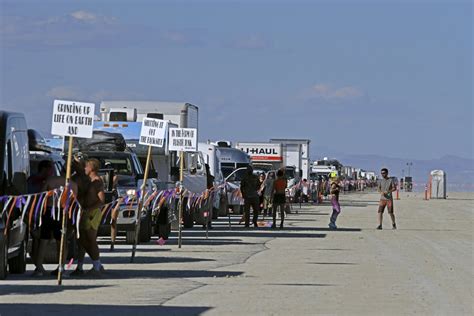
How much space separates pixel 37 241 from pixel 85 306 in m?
4.18

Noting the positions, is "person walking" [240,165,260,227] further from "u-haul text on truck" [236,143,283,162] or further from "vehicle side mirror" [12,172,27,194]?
"u-haul text on truck" [236,143,283,162]

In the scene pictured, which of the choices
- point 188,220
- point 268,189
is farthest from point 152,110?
point 268,189

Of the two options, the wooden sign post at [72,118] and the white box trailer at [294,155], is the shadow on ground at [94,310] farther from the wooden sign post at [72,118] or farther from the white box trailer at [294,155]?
the white box trailer at [294,155]

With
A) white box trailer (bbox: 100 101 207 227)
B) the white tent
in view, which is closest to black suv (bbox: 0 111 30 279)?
white box trailer (bbox: 100 101 207 227)

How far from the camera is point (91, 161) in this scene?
20.0 metres

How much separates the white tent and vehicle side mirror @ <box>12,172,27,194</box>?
81.8m

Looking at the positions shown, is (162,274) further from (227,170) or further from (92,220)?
(227,170)

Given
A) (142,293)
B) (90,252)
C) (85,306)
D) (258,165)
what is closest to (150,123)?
(90,252)

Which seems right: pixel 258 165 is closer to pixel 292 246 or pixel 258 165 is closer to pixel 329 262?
pixel 292 246

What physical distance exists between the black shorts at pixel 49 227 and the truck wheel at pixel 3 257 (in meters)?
1.06

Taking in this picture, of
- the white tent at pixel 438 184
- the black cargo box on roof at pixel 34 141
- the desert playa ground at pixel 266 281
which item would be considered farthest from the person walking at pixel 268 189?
the white tent at pixel 438 184

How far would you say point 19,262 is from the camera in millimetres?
19578

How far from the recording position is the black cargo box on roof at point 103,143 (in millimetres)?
31391

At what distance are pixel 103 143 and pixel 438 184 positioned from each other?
234 feet
